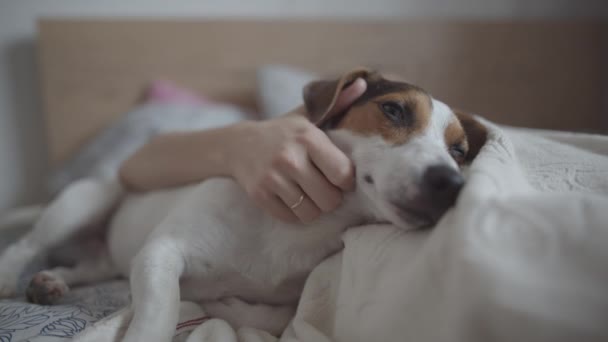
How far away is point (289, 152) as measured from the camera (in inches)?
32.3

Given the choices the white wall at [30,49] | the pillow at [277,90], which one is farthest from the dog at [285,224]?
the white wall at [30,49]

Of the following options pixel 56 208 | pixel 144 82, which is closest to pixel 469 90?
pixel 144 82

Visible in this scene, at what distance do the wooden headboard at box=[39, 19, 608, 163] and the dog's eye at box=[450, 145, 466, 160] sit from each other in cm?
160

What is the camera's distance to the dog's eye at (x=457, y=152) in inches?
35.5

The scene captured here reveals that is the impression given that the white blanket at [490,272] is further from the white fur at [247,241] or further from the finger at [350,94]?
the finger at [350,94]

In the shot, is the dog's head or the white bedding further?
the dog's head

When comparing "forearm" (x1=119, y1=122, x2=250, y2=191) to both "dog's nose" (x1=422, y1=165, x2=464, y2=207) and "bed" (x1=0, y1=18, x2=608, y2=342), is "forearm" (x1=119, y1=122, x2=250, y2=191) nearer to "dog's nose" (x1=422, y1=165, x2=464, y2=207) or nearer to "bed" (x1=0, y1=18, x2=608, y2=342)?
"dog's nose" (x1=422, y1=165, x2=464, y2=207)

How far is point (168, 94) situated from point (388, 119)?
156 centimetres

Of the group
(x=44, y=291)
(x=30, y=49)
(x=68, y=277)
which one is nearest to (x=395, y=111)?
(x=44, y=291)

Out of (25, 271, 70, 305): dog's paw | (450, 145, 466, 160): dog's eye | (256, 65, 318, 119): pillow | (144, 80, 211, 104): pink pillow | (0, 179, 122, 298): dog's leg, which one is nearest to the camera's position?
(450, 145, 466, 160): dog's eye

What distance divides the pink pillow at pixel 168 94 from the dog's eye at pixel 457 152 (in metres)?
1.55

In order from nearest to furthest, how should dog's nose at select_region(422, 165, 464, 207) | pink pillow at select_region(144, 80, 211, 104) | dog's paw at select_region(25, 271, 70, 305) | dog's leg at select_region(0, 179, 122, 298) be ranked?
dog's nose at select_region(422, 165, 464, 207) → dog's paw at select_region(25, 271, 70, 305) → dog's leg at select_region(0, 179, 122, 298) → pink pillow at select_region(144, 80, 211, 104)

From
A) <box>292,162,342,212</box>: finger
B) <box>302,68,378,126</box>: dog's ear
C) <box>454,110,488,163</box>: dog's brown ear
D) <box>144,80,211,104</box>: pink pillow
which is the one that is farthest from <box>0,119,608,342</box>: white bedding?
<box>144,80,211,104</box>: pink pillow

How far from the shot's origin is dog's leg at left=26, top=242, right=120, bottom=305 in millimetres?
1031
